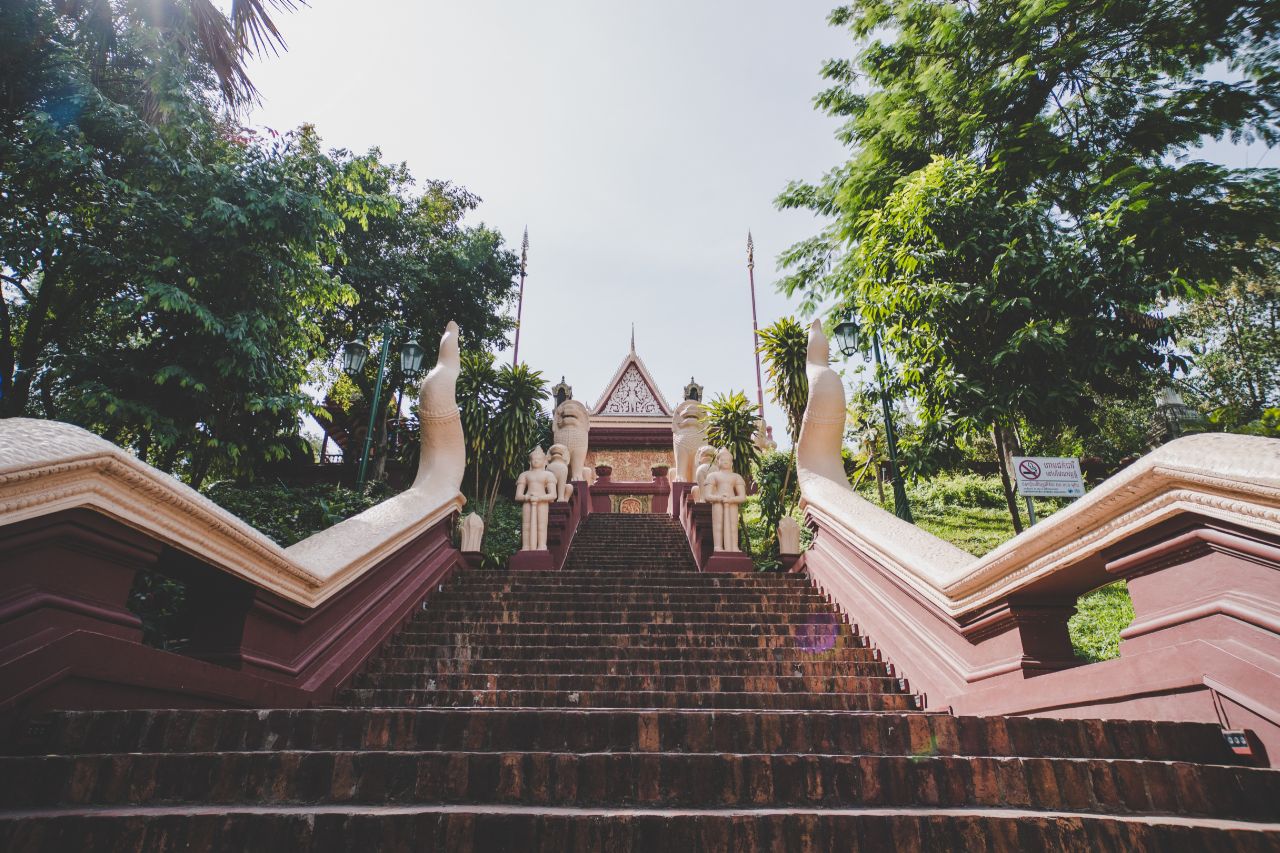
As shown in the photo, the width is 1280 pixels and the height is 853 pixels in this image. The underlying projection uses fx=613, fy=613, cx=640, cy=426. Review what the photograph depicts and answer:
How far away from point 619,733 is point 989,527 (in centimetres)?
1180

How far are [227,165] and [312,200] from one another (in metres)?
1.00

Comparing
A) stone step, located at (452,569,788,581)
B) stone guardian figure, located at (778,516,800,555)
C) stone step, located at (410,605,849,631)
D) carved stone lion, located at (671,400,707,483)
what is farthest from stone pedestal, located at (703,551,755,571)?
carved stone lion, located at (671,400,707,483)

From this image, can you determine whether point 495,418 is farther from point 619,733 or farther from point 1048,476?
point 619,733

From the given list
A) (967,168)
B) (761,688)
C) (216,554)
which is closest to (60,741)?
(216,554)

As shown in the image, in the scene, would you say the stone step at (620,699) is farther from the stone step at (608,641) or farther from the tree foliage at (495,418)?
the tree foliage at (495,418)

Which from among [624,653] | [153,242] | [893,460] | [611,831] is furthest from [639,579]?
[153,242]

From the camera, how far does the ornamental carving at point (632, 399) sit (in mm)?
20672

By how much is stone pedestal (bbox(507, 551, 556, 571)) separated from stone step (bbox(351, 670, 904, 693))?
3.36m

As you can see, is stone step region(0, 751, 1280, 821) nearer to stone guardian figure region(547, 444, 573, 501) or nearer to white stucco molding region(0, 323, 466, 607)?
white stucco molding region(0, 323, 466, 607)

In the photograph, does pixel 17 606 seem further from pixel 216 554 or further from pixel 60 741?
pixel 216 554

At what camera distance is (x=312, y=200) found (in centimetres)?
787

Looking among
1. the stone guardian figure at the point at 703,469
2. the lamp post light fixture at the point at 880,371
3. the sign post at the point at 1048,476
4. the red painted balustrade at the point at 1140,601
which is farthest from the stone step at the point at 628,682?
the lamp post light fixture at the point at 880,371

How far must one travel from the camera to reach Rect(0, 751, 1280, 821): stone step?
1.84 meters

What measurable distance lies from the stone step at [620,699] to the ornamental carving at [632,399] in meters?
16.9
